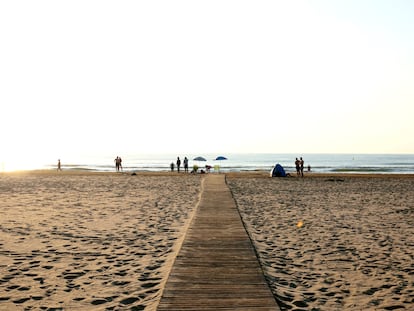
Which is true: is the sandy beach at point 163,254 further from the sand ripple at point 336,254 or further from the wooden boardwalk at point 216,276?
the wooden boardwalk at point 216,276

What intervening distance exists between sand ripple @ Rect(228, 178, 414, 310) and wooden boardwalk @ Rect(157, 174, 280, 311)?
1.38ft

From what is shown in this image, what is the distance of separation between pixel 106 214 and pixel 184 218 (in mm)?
3250

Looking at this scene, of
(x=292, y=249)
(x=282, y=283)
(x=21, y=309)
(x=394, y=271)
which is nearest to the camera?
(x=21, y=309)

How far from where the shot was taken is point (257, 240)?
10617 millimetres

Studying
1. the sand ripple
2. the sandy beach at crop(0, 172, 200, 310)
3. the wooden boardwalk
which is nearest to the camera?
the wooden boardwalk

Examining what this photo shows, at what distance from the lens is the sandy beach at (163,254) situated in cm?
646

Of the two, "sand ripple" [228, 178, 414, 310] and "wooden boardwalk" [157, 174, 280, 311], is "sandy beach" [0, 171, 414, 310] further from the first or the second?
"wooden boardwalk" [157, 174, 280, 311]

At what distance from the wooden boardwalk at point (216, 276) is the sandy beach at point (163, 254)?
1.12ft

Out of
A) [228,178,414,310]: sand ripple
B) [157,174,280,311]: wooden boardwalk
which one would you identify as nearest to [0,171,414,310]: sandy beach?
[228,178,414,310]: sand ripple

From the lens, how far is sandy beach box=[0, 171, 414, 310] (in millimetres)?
6457

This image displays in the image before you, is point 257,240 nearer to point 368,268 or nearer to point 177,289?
point 368,268

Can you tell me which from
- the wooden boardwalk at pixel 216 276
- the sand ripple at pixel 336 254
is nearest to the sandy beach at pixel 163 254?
the sand ripple at pixel 336 254

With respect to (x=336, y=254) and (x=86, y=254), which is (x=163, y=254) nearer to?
(x=86, y=254)

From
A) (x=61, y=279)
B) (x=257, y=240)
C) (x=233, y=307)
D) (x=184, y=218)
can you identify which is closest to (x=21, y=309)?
(x=61, y=279)
